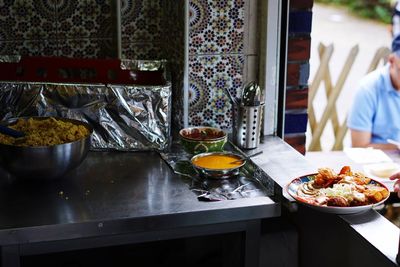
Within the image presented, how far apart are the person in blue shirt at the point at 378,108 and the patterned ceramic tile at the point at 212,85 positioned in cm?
99

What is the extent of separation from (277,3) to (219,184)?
0.65 meters

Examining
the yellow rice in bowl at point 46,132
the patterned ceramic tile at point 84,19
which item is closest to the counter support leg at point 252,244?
the yellow rice in bowl at point 46,132

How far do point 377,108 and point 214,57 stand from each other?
1.14 metres

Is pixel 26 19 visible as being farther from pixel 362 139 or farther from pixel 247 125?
pixel 362 139

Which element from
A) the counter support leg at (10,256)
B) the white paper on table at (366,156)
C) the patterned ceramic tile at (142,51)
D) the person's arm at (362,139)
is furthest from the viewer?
the person's arm at (362,139)

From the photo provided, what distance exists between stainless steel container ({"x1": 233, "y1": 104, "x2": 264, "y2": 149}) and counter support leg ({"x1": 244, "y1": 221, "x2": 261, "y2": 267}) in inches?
15.6

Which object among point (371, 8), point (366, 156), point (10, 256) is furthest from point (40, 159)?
point (371, 8)

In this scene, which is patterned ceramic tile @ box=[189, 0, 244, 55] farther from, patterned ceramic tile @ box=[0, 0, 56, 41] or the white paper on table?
the white paper on table

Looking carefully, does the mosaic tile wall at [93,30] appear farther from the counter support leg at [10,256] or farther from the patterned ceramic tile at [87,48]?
the counter support leg at [10,256]

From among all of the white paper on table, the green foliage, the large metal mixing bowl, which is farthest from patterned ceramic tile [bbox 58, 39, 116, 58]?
the green foliage

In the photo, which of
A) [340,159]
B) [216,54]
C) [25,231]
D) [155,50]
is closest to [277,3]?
[216,54]

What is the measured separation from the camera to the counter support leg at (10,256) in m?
1.45

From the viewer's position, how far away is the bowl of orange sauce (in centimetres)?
171

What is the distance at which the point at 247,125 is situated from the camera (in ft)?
6.40
